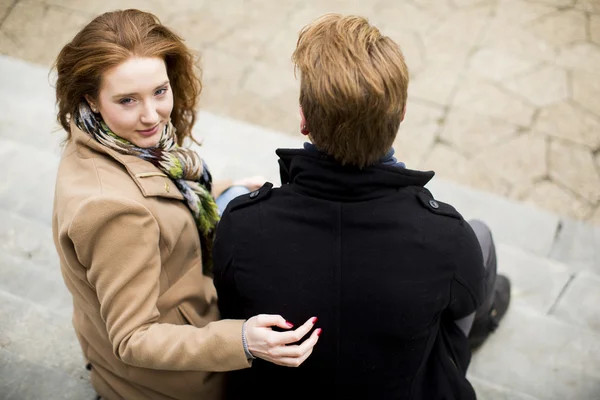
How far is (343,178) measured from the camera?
147 centimetres

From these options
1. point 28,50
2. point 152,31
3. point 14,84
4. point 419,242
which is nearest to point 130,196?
point 152,31

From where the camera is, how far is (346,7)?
4.87 m

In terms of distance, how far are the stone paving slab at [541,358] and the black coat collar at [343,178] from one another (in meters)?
1.37

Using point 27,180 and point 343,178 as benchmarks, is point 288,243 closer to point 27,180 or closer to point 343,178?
point 343,178

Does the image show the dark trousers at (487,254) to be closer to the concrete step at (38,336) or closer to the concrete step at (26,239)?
the concrete step at (38,336)

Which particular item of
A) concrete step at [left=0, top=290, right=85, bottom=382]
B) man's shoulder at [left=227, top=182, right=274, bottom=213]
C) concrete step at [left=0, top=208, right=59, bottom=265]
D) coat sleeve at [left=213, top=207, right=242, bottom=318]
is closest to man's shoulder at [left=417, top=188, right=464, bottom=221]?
man's shoulder at [left=227, top=182, right=274, bottom=213]

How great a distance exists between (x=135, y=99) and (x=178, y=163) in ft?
0.93

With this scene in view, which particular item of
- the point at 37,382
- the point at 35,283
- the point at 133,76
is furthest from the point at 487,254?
the point at 35,283

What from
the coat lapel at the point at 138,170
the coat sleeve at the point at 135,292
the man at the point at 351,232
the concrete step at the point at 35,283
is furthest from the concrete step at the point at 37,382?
the man at the point at 351,232

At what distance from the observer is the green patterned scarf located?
1845mm

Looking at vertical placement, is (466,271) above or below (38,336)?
above

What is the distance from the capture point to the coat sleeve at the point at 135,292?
1557mm

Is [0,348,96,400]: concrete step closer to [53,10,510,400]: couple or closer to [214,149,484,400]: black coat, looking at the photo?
[53,10,510,400]: couple

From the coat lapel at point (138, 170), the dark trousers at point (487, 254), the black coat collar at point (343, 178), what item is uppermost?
the black coat collar at point (343, 178)
